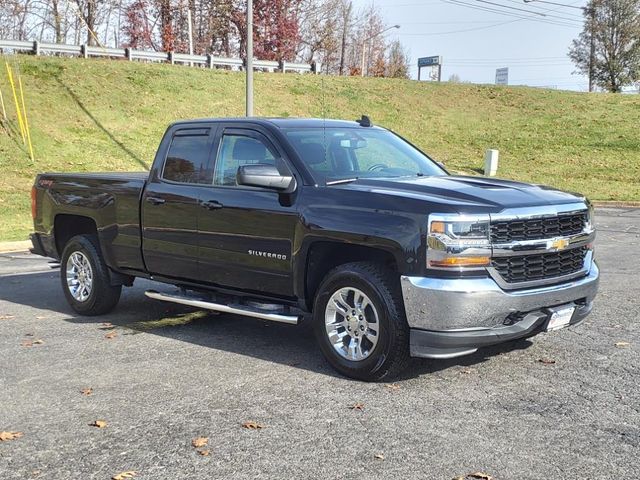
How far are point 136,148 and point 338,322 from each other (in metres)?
21.1

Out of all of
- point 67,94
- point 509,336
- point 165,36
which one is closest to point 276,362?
point 509,336

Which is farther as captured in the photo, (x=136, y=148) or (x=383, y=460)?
(x=136, y=148)

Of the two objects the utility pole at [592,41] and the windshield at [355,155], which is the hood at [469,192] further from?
the utility pole at [592,41]

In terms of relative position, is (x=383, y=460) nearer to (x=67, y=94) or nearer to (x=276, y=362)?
(x=276, y=362)

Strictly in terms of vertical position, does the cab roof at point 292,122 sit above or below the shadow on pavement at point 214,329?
above

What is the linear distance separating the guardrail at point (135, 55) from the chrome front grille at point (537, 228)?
27396 mm

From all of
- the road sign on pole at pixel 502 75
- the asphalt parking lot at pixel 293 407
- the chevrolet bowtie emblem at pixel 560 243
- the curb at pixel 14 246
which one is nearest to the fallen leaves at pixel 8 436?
the asphalt parking lot at pixel 293 407

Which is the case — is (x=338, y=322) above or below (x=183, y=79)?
below

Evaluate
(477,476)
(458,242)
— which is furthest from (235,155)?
(477,476)

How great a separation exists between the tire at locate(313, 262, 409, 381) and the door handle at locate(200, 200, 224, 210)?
4.19 ft

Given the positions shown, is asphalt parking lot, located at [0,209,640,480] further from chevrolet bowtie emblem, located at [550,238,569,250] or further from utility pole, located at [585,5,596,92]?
utility pole, located at [585,5,596,92]

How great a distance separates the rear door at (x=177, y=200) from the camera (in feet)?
21.1

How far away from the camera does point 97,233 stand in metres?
7.55

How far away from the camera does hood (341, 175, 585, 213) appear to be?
4.96 meters
